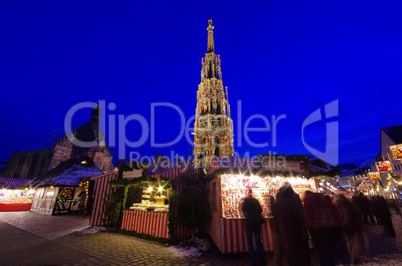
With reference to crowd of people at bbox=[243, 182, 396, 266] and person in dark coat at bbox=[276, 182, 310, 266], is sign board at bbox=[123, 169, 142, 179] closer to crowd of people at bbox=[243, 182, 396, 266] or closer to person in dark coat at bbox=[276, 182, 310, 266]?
crowd of people at bbox=[243, 182, 396, 266]

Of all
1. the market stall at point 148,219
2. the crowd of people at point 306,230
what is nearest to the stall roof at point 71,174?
the market stall at point 148,219

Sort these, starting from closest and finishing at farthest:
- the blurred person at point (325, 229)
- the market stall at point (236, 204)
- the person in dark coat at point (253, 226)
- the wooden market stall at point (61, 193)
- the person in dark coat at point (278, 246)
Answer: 1. the blurred person at point (325, 229)
2. the person in dark coat at point (278, 246)
3. the person in dark coat at point (253, 226)
4. the market stall at point (236, 204)
5. the wooden market stall at point (61, 193)

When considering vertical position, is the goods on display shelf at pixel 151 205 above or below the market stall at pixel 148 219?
above

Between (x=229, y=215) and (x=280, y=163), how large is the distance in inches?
111

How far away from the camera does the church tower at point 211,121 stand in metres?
40.4

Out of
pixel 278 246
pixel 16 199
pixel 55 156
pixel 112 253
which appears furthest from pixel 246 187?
pixel 55 156

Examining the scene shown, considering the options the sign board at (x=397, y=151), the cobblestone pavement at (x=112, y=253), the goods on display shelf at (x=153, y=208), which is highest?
the sign board at (x=397, y=151)

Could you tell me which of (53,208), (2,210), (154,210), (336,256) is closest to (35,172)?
(2,210)

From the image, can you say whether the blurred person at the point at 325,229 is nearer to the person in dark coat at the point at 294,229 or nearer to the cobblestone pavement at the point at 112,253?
the person in dark coat at the point at 294,229

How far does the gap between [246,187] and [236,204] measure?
0.81 m

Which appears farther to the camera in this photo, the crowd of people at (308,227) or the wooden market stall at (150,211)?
the wooden market stall at (150,211)

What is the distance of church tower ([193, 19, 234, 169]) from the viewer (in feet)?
133

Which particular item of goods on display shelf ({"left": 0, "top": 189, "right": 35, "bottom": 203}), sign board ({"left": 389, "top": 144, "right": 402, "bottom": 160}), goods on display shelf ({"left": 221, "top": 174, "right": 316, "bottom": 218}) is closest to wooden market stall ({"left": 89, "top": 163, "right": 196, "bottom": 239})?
goods on display shelf ({"left": 221, "top": 174, "right": 316, "bottom": 218})

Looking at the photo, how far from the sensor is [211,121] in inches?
1699
